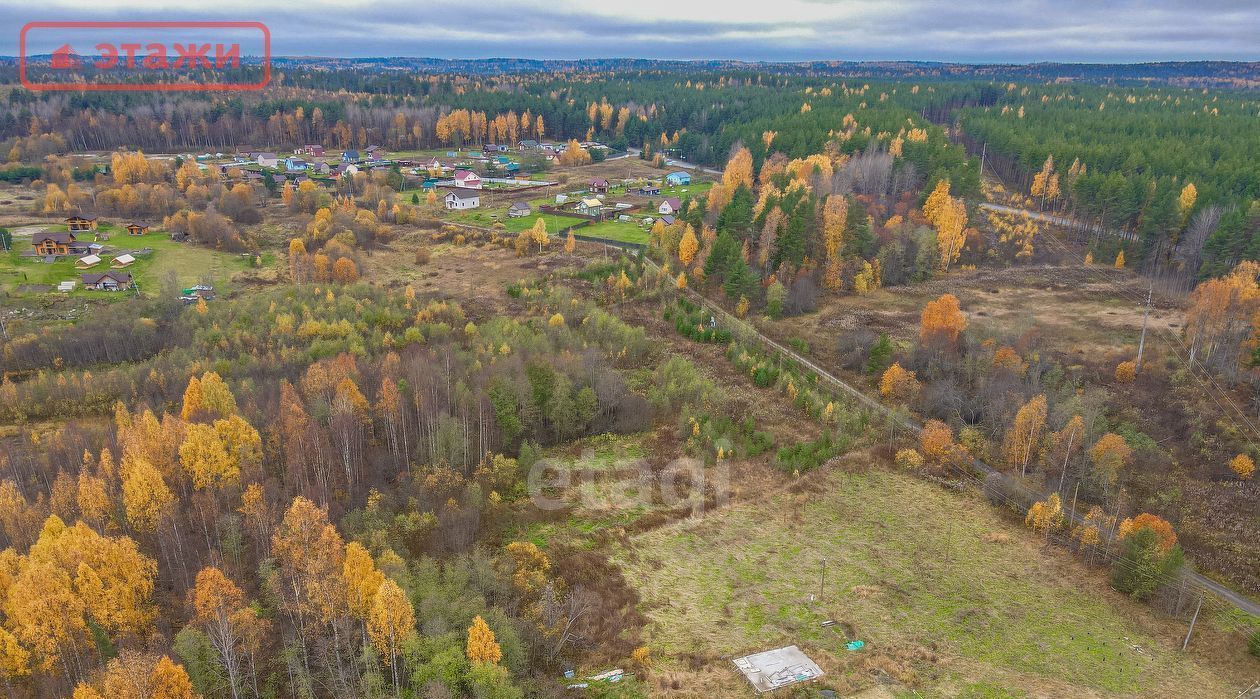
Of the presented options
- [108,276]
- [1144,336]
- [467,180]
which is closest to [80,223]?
[108,276]

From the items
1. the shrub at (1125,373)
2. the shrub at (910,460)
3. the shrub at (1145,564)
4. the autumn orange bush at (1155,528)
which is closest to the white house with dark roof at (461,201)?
the shrub at (910,460)

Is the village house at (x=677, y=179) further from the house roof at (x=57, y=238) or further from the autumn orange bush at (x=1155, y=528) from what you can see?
the autumn orange bush at (x=1155, y=528)

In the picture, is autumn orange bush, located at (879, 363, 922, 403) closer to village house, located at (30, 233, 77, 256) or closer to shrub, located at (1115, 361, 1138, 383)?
shrub, located at (1115, 361, 1138, 383)

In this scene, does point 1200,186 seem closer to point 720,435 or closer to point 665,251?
point 665,251

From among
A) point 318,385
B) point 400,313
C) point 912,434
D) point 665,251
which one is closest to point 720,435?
point 912,434

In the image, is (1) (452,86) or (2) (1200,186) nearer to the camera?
(2) (1200,186)

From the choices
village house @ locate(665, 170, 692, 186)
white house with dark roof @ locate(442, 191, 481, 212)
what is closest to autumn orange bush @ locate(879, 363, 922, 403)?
white house with dark roof @ locate(442, 191, 481, 212)

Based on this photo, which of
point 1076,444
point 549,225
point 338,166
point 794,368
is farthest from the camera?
point 338,166
